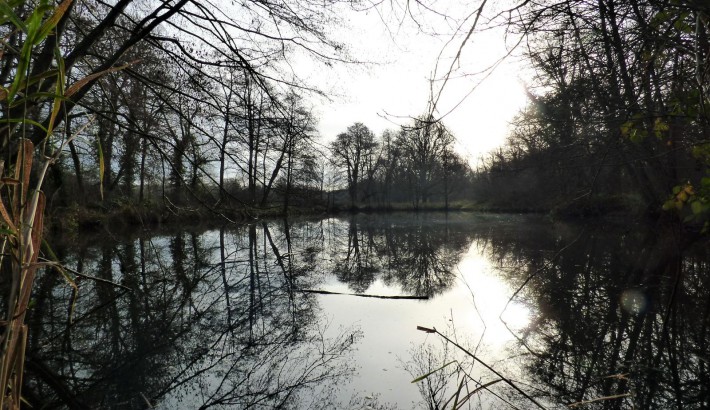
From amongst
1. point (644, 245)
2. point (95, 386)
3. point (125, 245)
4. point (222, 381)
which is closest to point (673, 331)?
point (222, 381)

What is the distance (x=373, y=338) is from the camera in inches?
123

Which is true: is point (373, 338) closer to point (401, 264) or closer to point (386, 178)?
point (401, 264)

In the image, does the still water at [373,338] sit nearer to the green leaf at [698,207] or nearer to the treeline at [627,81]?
the green leaf at [698,207]

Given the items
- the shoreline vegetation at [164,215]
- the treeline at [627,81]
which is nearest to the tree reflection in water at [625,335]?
the treeline at [627,81]

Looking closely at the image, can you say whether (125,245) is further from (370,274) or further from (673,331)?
(673,331)

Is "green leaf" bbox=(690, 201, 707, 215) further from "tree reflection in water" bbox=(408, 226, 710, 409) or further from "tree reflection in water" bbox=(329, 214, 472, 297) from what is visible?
"tree reflection in water" bbox=(329, 214, 472, 297)

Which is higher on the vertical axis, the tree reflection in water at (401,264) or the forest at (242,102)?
the forest at (242,102)

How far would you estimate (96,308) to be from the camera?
3.78 meters

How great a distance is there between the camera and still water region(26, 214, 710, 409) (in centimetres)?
217

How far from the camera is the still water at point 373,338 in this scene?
2.17 meters

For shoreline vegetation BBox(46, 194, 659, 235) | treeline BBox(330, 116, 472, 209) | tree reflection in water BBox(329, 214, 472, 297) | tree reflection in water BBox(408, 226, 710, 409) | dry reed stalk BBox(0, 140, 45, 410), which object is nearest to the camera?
dry reed stalk BBox(0, 140, 45, 410)

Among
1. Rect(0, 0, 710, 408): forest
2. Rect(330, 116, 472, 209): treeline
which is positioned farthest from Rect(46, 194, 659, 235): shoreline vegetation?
Rect(330, 116, 472, 209): treeline

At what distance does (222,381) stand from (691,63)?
150 inches

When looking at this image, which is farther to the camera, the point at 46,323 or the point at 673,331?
the point at 46,323
